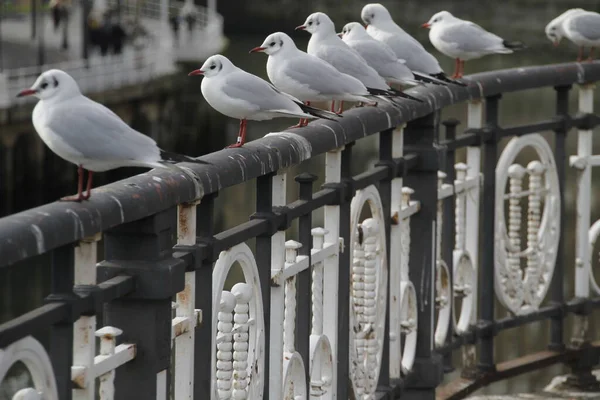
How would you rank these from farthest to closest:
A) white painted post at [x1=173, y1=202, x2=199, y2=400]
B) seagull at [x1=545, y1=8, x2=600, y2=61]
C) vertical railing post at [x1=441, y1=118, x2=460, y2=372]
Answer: seagull at [x1=545, y1=8, x2=600, y2=61]
vertical railing post at [x1=441, y1=118, x2=460, y2=372]
white painted post at [x1=173, y1=202, x2=199, y2=400]

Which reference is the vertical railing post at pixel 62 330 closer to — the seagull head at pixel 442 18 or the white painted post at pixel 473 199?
the white painted post at pixel 473 199

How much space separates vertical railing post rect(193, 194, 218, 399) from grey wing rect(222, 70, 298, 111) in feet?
2.59

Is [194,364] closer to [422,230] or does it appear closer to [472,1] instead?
[422,230]

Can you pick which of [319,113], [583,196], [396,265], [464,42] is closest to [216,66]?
[319,113]

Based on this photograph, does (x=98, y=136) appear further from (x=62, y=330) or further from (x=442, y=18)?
(x=442, y=18)

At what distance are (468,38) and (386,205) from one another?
2.12 meters

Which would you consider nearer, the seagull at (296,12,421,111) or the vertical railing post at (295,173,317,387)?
the vertical railing post at (295,173,317,387)

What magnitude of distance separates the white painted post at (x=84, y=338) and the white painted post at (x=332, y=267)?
3.91ft

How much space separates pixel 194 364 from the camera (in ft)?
9.42

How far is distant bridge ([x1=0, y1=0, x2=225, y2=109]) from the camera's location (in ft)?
95.8

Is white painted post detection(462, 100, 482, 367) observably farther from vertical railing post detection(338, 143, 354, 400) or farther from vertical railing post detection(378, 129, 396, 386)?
vertical railing post detection(338, 143, 354, 400)

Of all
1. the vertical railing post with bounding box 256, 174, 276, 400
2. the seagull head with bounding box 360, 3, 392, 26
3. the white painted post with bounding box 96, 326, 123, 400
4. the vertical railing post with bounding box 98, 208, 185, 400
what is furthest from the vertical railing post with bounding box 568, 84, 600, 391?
the white painted post with bounding box 96, 326, 123, 400

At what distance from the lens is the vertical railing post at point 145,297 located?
257cm

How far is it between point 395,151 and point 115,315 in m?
1.58
